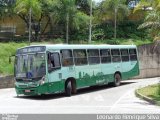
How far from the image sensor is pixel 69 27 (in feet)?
156

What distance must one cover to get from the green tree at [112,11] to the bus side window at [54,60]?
23.8m

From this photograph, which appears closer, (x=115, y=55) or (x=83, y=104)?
(x=83, y=104)

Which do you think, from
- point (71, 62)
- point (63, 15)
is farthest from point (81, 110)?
point (63, 15)

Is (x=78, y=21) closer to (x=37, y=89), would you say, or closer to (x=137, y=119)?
(x=37, y=89)

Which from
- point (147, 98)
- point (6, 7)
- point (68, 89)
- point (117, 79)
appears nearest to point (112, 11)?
point (6, 7)

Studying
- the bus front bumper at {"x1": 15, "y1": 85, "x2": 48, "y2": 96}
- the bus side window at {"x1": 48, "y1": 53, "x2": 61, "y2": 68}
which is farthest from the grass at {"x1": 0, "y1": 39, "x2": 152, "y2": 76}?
the bus side window at {"x1": 48, "y1": 53, "x2": 61, "y2": 68}

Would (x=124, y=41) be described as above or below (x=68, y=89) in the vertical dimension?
above

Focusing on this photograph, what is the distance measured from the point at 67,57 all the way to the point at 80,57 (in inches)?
58.5

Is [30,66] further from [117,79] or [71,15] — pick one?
[71,15]

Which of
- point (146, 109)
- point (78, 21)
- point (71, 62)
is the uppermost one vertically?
point (78, 21)

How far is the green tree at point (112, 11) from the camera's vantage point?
1832 inches

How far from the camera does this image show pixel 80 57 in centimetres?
2545

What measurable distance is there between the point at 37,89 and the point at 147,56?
55.4ft

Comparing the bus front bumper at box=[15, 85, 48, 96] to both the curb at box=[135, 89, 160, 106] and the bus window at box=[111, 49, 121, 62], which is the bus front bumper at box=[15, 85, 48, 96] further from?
the bus window at box=[111, 49, 121, 62]
